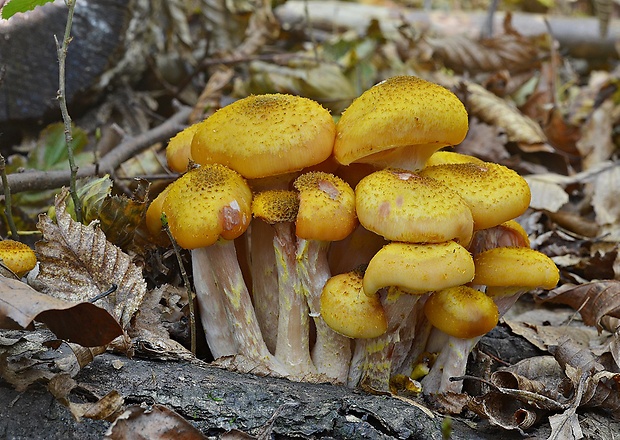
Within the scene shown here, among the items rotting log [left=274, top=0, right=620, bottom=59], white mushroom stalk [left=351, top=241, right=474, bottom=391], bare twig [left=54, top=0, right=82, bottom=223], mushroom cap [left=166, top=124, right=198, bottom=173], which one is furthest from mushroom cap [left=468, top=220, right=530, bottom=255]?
rotting log [left=274, top=0, right=620, bottom=59]

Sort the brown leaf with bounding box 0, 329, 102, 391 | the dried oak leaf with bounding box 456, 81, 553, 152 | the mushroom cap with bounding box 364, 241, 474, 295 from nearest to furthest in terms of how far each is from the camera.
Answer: the brown leaf with bounding box 0, 329, 102, 391 < the mushroom cap with bounding box 364, 241, 474, 295 < the dried oak leaf with bounding box 456, 81, 553, 152

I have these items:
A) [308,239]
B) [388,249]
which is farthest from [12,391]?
[388,249]

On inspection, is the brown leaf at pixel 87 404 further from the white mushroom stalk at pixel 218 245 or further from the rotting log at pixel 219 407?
the white mushroom stalk at pixel 218 245

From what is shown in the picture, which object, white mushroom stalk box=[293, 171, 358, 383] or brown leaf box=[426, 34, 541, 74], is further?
brown leaf box=[426, 34, 541, 74]

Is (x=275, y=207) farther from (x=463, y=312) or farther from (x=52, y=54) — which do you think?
(x=52, y=54)

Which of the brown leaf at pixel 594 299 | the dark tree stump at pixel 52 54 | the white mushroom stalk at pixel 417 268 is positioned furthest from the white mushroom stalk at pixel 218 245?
the dark tree stump at pixel 52 54

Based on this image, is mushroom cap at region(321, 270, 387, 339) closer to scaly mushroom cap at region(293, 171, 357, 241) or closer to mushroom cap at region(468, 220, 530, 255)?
scaly mushroom cap at region(293, 171, 357, 241)

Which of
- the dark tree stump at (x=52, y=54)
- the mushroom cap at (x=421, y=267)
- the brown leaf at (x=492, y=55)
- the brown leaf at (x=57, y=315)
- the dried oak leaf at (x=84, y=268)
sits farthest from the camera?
the brown leaf at (x=492, y=55)
